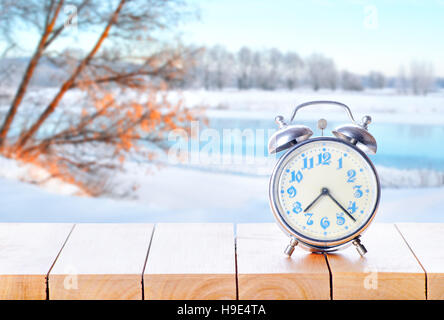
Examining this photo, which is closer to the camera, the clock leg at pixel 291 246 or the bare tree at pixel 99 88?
the clock leg at pixel 291 246

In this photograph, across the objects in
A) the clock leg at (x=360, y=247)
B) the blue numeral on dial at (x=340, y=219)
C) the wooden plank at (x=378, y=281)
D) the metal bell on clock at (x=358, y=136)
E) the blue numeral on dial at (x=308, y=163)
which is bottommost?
the wooden plank at (x=378, y=281)

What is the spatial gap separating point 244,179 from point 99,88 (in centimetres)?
82

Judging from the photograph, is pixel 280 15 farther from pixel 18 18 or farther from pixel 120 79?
pixel 18 18

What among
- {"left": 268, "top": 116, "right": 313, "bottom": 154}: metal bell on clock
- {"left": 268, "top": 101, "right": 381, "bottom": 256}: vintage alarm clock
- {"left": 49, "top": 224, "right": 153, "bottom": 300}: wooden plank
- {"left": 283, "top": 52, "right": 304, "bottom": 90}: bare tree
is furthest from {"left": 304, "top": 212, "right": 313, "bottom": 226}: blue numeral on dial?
{"left": 283, "top": 52, "right": 304, "bottom": 90}: bare tree

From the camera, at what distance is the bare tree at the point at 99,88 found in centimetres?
271

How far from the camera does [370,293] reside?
3.24 feet

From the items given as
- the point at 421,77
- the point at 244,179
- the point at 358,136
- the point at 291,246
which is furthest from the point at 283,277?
the point at 421,77

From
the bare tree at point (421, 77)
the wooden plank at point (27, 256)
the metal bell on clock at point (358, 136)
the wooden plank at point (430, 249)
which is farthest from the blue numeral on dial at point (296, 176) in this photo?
the bare tree at point (421, 77)

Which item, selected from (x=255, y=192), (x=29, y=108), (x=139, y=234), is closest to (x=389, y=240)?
(x=139, y=234)

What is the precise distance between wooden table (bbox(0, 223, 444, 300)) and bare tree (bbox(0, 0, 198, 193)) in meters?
1.65

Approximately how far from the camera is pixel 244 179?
2.69 meters

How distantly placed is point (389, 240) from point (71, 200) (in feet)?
5.50

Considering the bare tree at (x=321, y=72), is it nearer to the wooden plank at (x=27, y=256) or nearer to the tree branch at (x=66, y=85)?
the tree branch at (x=66, y=85)

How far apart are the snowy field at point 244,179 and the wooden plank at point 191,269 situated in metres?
1.39
